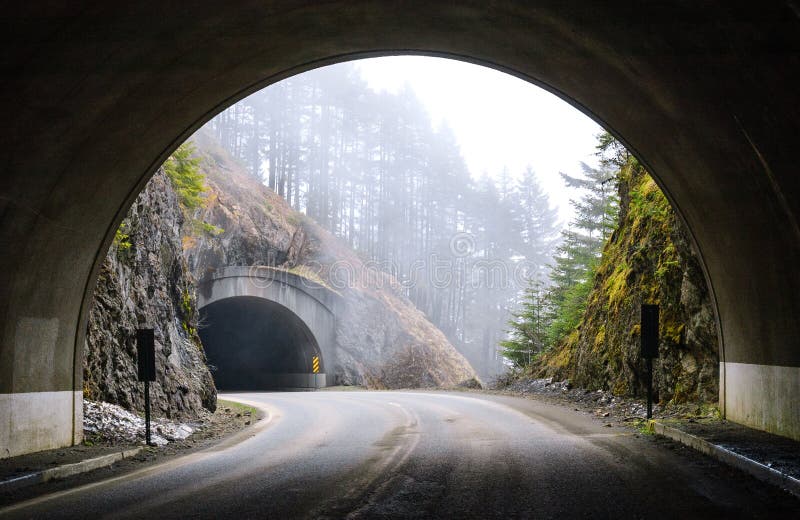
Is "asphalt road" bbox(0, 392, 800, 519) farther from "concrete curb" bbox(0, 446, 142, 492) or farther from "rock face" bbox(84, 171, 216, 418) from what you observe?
"rock face" bbox(84, 171, 216, 418)

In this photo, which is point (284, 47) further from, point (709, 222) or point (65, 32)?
point (709, 222)

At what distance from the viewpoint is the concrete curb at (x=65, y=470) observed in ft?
24.3

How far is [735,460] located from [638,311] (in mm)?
9694

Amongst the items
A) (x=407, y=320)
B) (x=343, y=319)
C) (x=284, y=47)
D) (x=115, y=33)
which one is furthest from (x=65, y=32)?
(x=407, y=320)

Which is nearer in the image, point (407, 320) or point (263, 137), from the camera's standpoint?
point (407, 320)

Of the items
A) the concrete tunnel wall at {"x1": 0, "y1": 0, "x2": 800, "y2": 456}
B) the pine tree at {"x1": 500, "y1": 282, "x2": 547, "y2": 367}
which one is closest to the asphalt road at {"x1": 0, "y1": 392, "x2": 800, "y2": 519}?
the concrete tunnel wall at {"x1": 0, "y1": 0, "x2": 800, "y2": 456}

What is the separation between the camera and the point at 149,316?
15.2 meters

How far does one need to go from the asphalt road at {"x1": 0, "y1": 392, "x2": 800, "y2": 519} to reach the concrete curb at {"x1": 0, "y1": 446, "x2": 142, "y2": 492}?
601mm

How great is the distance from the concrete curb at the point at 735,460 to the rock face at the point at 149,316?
9.43m

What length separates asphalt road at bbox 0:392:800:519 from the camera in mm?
6062

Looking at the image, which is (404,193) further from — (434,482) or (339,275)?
(434,482)

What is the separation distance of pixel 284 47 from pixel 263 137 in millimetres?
56505

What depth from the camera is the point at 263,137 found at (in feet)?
211

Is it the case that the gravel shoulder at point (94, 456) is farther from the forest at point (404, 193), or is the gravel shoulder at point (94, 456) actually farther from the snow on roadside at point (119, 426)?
the forest at point (404, 193)
